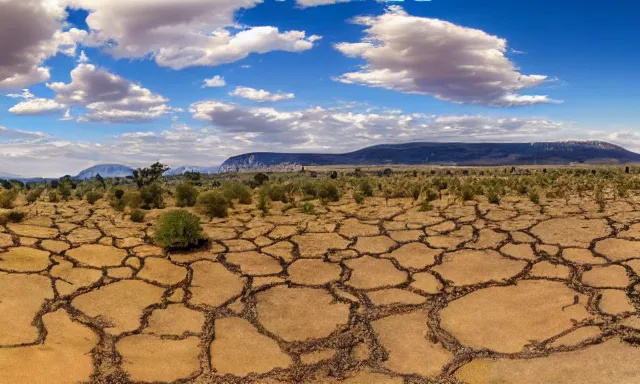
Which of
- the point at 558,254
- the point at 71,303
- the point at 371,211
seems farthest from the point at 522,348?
the point at 371,211

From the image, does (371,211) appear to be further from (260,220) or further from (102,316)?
(102,316)

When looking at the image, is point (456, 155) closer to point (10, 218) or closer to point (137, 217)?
point (137, 217)

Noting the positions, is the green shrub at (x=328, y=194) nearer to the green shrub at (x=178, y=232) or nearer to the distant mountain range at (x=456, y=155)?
the green shrub at (x=178, y=232)

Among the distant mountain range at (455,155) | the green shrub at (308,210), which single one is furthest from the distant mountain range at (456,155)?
the green shrub at (308,210)

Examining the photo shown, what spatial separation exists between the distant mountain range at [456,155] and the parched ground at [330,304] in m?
152

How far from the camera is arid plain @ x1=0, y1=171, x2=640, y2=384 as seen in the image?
4.01 metres

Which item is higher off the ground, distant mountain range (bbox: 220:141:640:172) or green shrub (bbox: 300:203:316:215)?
distant mountain range (bbox: 220:141:640:172)

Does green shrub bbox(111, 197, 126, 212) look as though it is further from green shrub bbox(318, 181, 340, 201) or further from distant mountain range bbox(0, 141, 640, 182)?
distant mountain range bbox(0, 141, 640, 182)

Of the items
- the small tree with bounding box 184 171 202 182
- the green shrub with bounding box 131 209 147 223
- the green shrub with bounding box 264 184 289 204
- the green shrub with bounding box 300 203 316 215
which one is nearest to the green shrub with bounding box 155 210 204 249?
the green shrub with bounding box 131 209 147 223

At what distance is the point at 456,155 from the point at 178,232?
600 ft

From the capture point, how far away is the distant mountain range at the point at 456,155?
163250mm

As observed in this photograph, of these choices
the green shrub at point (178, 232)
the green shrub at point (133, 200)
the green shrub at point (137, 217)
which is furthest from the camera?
the green shrub at point (133, 200)

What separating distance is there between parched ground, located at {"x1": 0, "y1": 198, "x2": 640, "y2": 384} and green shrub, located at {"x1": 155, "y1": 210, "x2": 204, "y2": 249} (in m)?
0.20

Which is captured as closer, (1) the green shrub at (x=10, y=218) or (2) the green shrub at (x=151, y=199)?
(1) the green shrub at (x=10, y=218)
